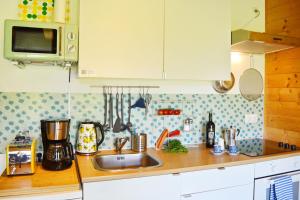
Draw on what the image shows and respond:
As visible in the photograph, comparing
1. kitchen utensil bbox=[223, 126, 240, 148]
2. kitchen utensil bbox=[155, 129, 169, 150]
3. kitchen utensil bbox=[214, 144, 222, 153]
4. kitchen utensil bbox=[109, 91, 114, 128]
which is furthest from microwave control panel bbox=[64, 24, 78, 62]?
kitchen utensil bbox=[223, 126, 240, 148]

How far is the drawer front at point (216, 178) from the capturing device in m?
1.61

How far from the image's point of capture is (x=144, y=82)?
6.93 ft

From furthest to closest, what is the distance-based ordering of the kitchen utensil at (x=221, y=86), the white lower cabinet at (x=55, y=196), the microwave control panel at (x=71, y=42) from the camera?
the kitchen utensil at (x=221, y=86) < the microwave control panel at (x=71, y=42) < the white lower cabinet at (x=55, y=196)

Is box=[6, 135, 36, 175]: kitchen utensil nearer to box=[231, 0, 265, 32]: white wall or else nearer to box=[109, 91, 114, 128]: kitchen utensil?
box=[109, 91, 114, 128]: kitchen utensil

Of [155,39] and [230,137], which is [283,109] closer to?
[230,137]

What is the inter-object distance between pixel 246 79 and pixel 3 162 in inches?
88.0

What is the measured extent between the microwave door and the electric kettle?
579 mm

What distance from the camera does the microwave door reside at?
58.6 inches

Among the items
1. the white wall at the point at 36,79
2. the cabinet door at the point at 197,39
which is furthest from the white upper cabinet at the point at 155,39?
the white wall at the point at 36,79

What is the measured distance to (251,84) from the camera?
2.54 metres

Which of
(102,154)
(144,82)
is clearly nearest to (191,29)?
(144,82)

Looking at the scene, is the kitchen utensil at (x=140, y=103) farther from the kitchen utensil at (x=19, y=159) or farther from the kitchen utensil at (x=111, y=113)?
the kitchen utensil at (x=19, y=159)

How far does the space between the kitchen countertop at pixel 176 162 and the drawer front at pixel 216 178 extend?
1.4 inches

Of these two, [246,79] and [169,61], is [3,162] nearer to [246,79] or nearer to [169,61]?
[169,61]
